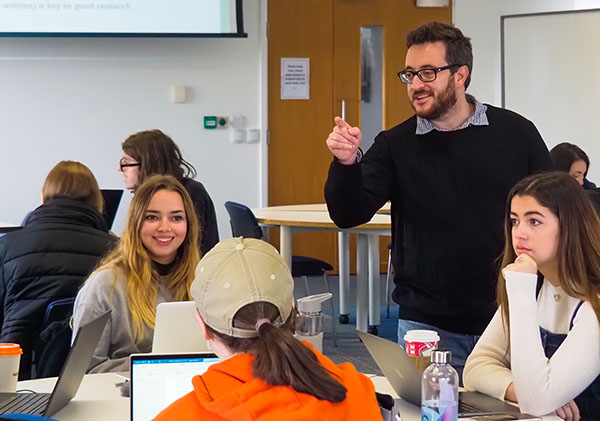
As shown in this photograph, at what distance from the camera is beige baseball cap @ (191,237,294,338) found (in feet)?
4.82

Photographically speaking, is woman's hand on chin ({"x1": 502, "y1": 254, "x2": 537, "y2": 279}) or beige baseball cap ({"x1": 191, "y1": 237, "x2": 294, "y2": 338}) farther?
woman's hand on chin ({"x1": 502, "y1": 254, "x2": 537, "y2": 279})

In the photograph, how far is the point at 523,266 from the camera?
6.83 feet

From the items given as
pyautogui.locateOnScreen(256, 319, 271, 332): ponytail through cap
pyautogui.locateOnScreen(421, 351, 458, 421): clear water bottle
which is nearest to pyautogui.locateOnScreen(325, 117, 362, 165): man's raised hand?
pyautogui.locateOnScreen(421, 351, 458, 421): clear water bottle

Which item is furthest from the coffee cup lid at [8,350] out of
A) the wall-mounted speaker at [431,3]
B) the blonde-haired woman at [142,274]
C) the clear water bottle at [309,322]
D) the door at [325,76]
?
the wall-mounted speaker at [431,3]

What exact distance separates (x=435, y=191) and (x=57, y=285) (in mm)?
1547

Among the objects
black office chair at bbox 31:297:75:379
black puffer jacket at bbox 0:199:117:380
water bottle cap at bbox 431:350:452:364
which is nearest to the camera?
water bottle cap at bbox 431:350:452:364

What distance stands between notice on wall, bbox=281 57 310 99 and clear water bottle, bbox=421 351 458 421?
5.94 meters

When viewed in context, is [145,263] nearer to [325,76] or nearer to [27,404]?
[27,404]

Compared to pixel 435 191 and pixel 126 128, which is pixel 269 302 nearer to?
pixel 435 191

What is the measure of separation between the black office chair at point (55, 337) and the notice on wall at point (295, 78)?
182 inches

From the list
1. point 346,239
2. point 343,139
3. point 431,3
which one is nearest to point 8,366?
point 343,139

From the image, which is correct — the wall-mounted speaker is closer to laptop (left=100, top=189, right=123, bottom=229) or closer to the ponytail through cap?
laptop (left=100, top=189, right=123, bottom=229)

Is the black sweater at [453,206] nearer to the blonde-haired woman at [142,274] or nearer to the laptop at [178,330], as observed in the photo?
the blonde-haired woman at [142,274]

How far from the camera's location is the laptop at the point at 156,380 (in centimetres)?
183
